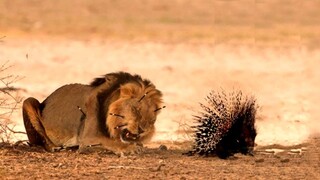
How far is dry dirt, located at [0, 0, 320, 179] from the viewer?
32.6 feet

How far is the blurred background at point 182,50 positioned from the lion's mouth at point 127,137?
7.03 feet

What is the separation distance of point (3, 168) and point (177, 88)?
10.6 m

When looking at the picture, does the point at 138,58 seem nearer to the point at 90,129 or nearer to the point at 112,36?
the point at 112,36

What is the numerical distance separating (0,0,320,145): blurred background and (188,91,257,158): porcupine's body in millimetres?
2091

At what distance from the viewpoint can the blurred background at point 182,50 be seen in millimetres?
16859

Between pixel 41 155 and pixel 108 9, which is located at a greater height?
pixel 108 9

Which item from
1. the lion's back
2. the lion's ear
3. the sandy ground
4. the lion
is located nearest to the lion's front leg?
the lion

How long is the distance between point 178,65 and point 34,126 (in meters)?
13.3

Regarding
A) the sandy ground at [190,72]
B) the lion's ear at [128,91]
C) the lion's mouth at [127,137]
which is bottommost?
the lion's mouth at [127,137]

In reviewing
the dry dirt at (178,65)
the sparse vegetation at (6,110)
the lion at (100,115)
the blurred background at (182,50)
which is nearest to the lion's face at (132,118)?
the lion at (100,115)

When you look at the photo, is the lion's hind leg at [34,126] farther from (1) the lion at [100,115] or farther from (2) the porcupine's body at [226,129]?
(2) the porcupine's body at [226,129]

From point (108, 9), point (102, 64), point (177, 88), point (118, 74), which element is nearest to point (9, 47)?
point (102, 64)

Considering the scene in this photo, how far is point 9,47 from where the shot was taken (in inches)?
1043

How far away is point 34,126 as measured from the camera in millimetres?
11031
